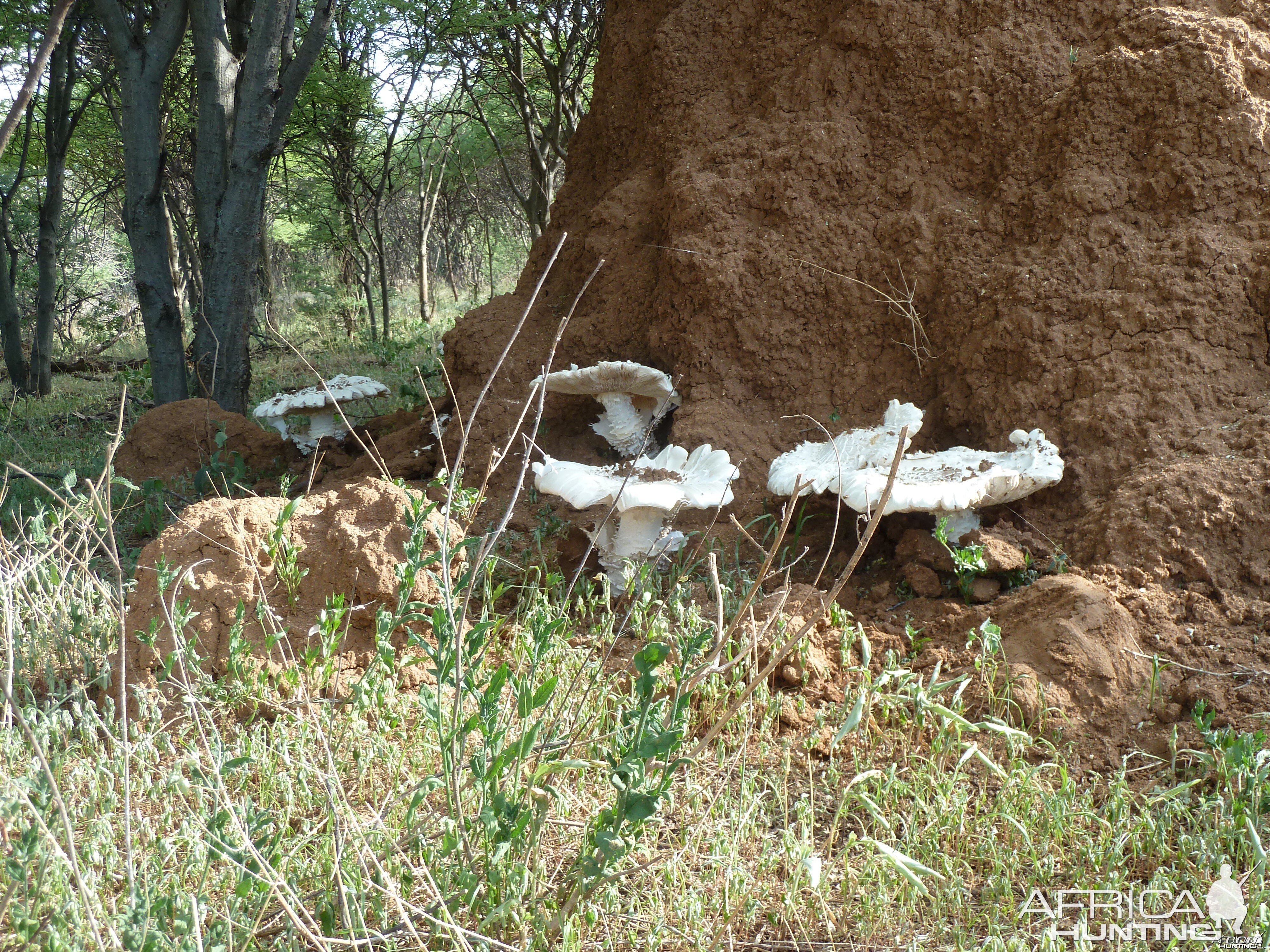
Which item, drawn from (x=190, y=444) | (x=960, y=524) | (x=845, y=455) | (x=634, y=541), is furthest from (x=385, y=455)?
(x=960, y=524)

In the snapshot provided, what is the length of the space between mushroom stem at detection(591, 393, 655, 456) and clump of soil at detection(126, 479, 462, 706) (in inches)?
52.0

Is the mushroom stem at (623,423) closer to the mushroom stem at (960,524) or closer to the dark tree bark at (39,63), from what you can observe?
the mushroom stem at (960,524)

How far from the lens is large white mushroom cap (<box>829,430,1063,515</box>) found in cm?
307

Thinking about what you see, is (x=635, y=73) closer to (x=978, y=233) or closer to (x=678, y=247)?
(x=678, y=247)

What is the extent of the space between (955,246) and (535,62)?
9.24 m

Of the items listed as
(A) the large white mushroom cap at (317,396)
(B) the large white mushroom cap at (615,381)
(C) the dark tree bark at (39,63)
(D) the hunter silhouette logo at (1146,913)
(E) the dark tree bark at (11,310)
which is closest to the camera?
(C) the dark tree bark at (39,63)

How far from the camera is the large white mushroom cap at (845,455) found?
11.2 feet

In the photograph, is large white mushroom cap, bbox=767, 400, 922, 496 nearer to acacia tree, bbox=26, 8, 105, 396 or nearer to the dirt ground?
the dirt ground

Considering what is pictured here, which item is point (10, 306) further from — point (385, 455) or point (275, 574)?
point (275, 574)

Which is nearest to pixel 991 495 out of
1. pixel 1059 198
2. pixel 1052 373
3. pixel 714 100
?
pixel 1052 373

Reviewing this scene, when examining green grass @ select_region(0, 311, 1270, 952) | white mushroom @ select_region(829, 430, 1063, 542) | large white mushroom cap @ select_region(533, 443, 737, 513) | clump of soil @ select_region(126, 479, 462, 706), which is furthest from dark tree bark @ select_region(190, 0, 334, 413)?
white mushroom @ select_region(829, 430, 1063, 542)

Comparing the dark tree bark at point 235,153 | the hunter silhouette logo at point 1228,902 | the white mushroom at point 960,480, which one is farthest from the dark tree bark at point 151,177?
the hunter silhouette logo at point 1228,902

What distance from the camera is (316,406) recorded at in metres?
5.54

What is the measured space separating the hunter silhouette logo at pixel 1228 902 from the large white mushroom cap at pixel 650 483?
1.68 metres
